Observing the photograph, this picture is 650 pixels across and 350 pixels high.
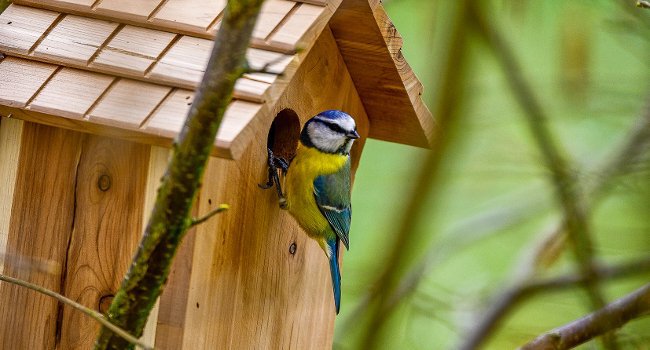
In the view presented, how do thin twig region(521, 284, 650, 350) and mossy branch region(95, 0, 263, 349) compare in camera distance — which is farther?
thin twig region(521, 284, 650, 350)

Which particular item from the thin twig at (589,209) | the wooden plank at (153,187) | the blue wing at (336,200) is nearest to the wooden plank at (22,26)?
the wooden plank at (153,187)

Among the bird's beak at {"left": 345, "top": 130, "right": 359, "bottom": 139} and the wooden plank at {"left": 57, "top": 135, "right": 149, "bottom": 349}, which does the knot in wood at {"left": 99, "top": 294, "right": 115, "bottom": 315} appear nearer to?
the wooden plank at {"left": 57, "top": 135, "right": 149, "bottom": 349}

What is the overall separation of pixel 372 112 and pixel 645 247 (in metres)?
1.08

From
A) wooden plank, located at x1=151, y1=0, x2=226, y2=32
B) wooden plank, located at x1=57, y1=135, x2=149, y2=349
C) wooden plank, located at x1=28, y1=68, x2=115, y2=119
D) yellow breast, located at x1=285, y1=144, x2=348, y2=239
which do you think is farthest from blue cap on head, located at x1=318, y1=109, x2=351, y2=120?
wooden plank, located at x1=28, y1=68, x2=115, y2=119

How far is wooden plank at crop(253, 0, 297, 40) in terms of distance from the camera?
2.14 metres

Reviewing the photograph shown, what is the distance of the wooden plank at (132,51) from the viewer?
6.79 ft

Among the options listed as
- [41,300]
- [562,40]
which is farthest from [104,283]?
[562,40]

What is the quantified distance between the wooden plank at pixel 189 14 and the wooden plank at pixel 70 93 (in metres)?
0.22

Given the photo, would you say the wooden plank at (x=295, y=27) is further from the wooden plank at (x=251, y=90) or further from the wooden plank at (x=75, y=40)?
the wooden plank at (x=75, y=40)

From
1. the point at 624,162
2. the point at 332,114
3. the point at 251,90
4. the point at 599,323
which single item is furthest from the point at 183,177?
the point at 624,162

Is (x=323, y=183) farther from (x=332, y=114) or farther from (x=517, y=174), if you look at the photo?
(x=517, y=174)

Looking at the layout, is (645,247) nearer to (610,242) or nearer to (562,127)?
(610,242)

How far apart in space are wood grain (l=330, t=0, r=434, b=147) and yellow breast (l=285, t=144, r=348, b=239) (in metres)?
0.28

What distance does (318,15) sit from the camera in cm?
222
